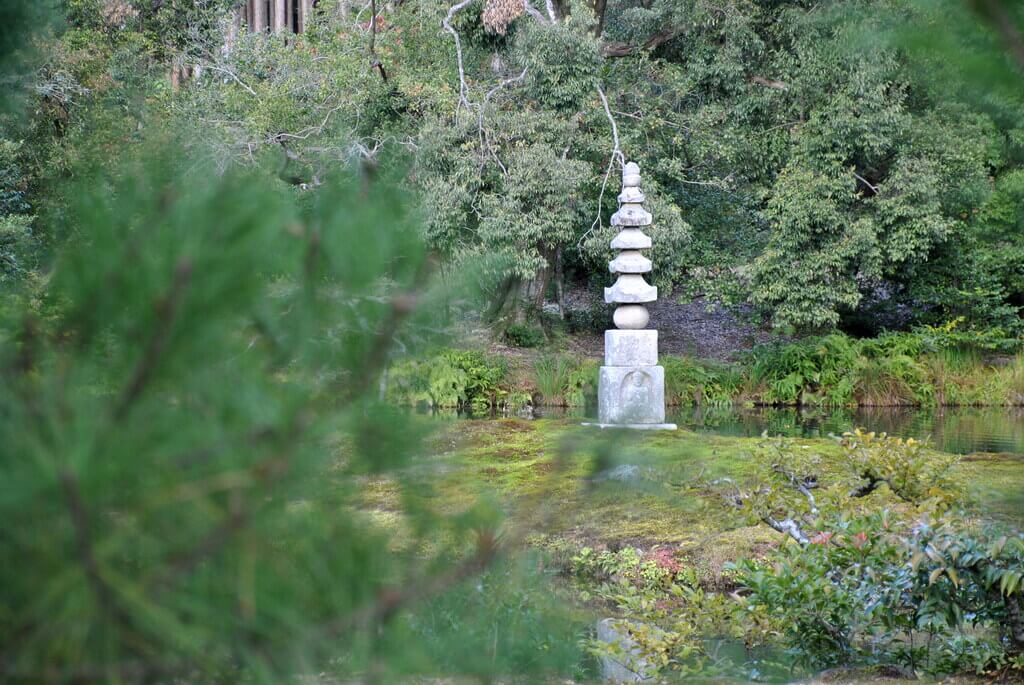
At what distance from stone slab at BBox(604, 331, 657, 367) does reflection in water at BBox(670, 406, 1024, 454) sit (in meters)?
1.44

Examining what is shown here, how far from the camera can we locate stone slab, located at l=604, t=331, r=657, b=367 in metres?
9.78

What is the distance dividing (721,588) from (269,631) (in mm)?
4876

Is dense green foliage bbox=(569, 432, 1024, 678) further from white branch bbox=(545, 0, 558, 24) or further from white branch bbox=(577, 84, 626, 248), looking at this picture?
white branch bbox=(545, 0, 558, 24)

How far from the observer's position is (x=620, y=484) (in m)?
0.98

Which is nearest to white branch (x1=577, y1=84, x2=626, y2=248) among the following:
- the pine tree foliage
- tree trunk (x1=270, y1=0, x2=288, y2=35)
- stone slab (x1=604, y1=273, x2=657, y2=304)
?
stone slab (x1=604, y1=273, x2=657, y2=304)

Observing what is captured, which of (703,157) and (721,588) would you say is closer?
(721,588)

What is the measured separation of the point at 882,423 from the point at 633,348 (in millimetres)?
3770

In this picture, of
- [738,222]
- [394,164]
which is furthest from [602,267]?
[394,164]

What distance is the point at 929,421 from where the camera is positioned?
39.3 ft

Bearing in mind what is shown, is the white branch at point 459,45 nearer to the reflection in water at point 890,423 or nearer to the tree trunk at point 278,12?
the reflection in water at point 890,423

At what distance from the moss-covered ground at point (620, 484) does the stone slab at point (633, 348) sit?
0.95 meters

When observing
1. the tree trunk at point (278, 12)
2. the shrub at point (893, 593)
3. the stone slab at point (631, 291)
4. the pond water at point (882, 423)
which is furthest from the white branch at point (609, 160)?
the shrub at point (893, 593)

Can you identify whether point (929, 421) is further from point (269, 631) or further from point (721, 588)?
point (269, 631)

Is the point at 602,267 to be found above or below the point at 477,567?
above
